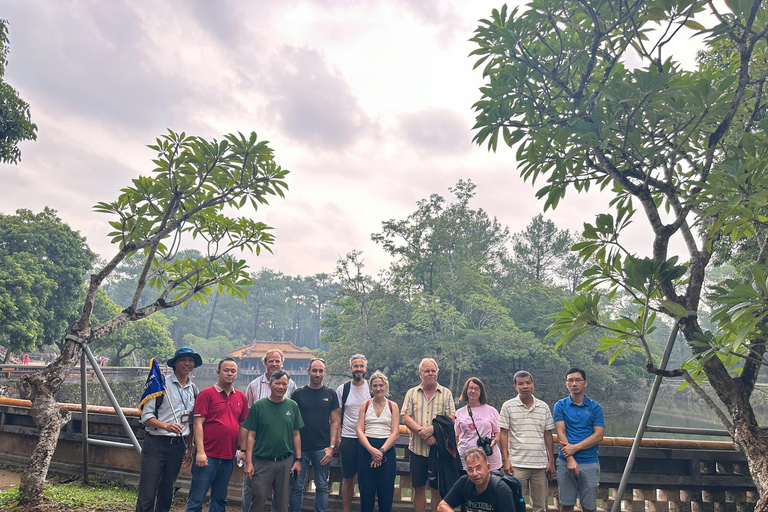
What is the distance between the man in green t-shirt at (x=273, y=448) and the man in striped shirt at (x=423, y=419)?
0.81m

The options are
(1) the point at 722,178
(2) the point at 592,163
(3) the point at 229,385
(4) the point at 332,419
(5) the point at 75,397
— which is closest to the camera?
(1) the point at 722,178

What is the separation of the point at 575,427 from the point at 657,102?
6.99ft

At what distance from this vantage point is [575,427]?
314cm

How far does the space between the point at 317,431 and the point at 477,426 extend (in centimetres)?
115

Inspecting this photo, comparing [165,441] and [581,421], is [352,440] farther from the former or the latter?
[581,421]

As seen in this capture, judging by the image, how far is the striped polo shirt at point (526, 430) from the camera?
10.2 ft

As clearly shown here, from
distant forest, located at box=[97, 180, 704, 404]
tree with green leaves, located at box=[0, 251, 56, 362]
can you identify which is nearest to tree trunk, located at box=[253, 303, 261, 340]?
distant forest, located at box=[97, 180, 704, 404]

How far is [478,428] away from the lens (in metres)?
3.13

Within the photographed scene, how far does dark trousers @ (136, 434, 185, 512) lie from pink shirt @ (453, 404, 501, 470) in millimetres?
1911

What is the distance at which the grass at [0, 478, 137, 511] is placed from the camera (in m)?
3.47

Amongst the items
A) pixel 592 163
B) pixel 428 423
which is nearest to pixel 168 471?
pixel 428 423

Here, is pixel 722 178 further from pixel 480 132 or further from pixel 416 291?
pixel 416 291

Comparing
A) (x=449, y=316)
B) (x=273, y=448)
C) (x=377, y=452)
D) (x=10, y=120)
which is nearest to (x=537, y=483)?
(x=377, y=452)

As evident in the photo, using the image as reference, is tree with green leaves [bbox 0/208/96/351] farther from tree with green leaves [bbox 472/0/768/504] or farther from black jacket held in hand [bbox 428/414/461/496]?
tree with green leaves [bbox 472/0/768/504]
